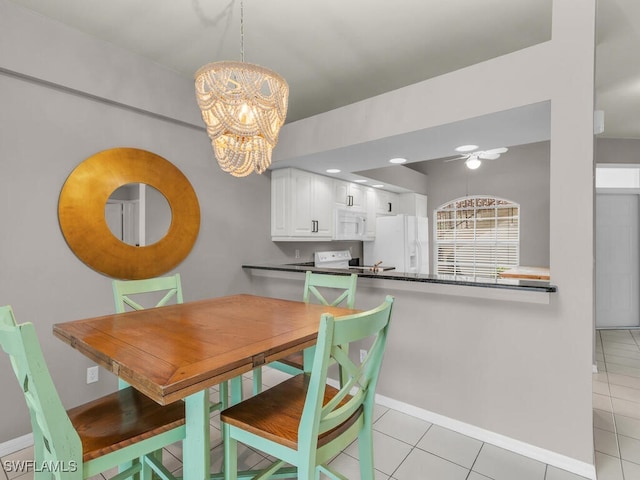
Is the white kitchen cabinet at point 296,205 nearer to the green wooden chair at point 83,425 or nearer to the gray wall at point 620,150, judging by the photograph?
the green wooden chair at point 83,425

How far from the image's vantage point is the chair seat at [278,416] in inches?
49.9

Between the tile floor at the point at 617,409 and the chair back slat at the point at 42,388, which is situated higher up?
the chair back slat at the point at 42,388

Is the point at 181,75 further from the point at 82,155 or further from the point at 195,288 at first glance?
the point at 195,288

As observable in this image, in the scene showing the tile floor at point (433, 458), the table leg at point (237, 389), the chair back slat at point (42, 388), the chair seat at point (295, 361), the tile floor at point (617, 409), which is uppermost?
the chair back slat at point (42, 388)

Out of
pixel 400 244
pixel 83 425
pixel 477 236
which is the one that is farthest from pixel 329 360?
pixel 477 236

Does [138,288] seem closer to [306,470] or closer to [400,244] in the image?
[306,470]

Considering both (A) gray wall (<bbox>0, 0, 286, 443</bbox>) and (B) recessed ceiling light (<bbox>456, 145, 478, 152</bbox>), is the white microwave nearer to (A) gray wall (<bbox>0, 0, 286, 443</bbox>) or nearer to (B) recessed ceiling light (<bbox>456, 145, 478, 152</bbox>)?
(B) recessed ceiling light (<bbox>456, 145, 478, 152</bbox>)

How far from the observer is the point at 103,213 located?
2494 millimetres

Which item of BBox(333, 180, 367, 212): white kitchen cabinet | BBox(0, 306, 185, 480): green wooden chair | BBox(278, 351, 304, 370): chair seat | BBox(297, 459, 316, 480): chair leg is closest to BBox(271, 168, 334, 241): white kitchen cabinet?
BBox(333, 180, 367, 212): white kitchen cabinet

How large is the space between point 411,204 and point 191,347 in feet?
16.6

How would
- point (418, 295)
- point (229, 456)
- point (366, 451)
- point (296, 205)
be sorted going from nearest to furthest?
point (229, 456)
point (366, 451)
point (418, 295)
point (296, 205)

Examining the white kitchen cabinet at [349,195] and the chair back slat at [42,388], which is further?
the white kitchen cabinet at [349,195]

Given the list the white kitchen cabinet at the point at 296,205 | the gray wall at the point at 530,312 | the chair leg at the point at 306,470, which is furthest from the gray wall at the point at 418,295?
the chair leg at the point at 306,470

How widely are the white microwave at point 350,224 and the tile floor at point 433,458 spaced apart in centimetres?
260
